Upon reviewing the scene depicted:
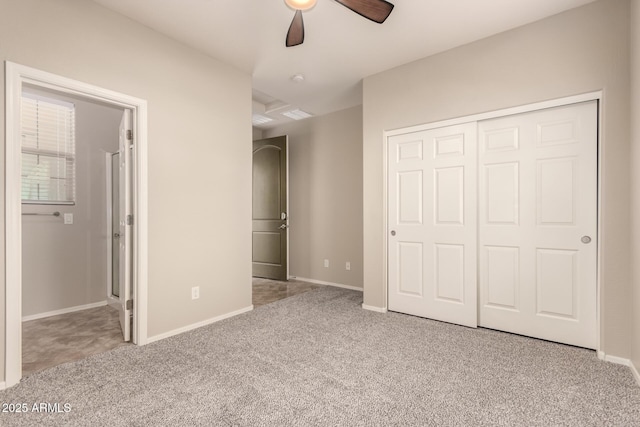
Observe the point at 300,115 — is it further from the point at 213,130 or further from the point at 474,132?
the point at 474,132

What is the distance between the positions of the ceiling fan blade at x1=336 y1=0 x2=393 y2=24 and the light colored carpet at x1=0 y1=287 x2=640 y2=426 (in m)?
2.33

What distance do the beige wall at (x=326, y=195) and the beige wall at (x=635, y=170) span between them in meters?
2.89

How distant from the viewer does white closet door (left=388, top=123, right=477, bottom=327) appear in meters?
2.99

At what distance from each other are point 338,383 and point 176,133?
8.03 ft

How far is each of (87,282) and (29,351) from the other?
1308 millimetres

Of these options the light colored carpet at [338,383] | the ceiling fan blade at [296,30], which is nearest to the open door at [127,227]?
the light colored carpet at [338,383]

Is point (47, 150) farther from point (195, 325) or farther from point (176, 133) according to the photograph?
point (195, 325)

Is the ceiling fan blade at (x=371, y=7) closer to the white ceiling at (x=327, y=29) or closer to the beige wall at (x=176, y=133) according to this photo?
the white ceiling at (x=327, y=29)

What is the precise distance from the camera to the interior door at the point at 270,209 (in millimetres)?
5142

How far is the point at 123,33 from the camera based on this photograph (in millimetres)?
2504

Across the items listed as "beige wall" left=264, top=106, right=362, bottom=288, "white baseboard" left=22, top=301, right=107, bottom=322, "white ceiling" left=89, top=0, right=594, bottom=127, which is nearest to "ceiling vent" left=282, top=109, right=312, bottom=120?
"beige wall" left=264, top=106, right=362, bottom=288

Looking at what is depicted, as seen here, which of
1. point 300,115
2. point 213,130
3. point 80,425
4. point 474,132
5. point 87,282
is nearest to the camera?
point 80,425

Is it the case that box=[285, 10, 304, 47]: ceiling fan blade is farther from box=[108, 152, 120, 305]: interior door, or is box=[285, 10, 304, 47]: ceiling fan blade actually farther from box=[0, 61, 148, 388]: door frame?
box=[108, 152, 120, 305]: interior door

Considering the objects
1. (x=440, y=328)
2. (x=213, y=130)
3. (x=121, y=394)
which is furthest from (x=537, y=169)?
(x=121, y=394)
